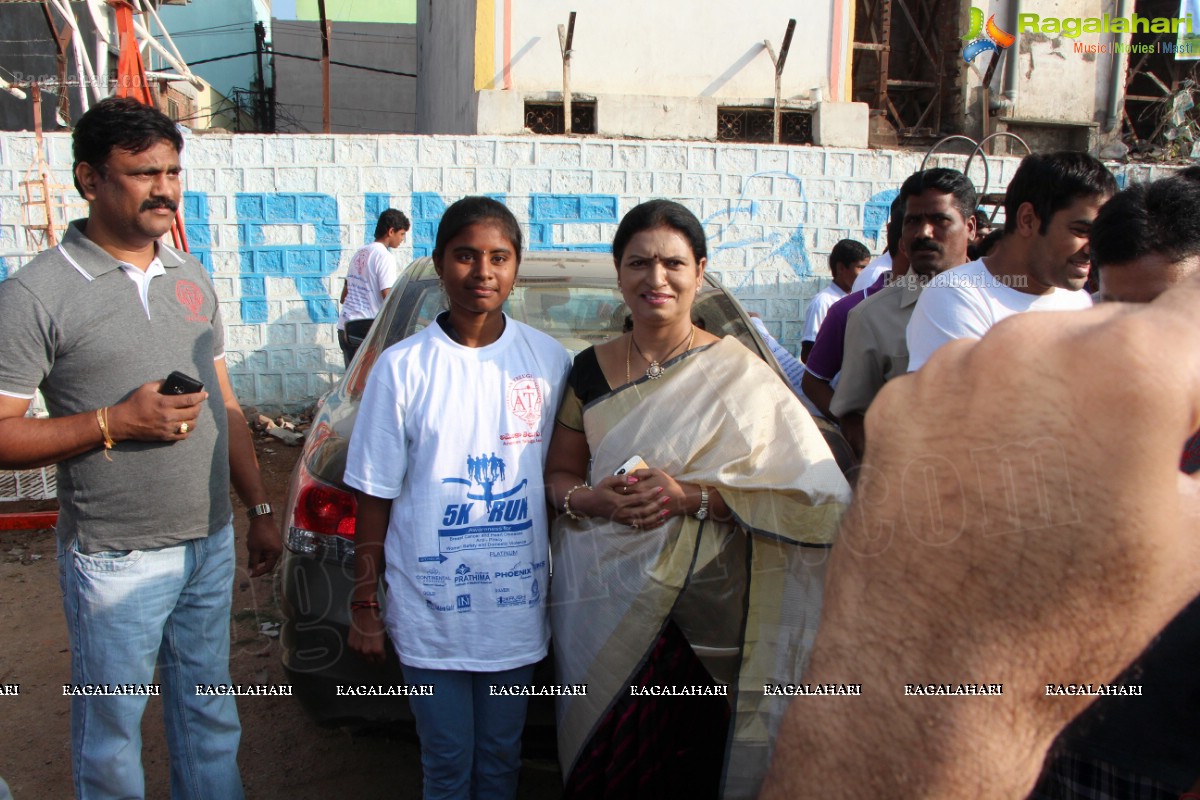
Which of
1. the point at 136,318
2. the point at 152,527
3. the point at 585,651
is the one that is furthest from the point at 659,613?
the point at 136,318

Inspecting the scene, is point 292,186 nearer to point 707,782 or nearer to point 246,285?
point 246,285

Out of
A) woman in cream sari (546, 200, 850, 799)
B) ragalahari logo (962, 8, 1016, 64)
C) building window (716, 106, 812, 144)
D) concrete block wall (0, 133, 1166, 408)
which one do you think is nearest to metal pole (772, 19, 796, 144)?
building window (716, 106, 812, 144)

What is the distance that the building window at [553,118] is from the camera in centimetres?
903

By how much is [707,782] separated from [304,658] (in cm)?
105

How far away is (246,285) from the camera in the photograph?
6.87 m

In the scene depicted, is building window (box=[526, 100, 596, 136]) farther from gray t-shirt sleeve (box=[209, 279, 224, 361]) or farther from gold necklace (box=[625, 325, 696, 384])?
gold necklace (box=[625, 325, 696, 384])

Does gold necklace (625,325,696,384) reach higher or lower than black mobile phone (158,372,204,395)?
higher

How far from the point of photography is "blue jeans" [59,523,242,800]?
6.07 feet

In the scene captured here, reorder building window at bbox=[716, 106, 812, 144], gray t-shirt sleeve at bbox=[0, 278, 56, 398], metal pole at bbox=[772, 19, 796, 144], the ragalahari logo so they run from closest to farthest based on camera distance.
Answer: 1. gray t-shirt sleeve at bbox=[0, 278, 56, 398]
2. metal pole at bbox=[772, 19, 796, 144]
3. building window at bbox=[716, 106, 812, 144]
4. the ragalahari logo

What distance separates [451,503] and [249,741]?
1523 mm

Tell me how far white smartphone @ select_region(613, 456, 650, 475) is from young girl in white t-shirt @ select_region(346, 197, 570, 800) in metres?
0.23

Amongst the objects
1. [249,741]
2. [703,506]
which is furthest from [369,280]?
[703,506]

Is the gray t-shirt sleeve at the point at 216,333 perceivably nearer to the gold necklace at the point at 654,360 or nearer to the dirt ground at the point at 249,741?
the dirt ground at the point at 249,741

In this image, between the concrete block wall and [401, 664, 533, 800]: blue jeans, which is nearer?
[401, 664, 533, 800]: blue jeans
